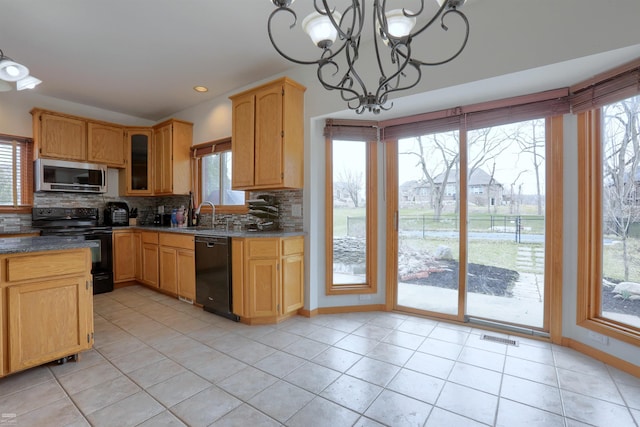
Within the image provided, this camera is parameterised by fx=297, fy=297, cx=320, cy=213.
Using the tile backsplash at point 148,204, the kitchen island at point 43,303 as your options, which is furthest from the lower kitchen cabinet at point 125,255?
the kitchen island at point 43,303

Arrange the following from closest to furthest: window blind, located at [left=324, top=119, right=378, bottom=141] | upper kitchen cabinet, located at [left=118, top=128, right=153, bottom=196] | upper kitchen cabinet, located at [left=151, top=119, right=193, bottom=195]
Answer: window blind, located at [left=324, top=119, right=378, bottom=141] < upper kitchen cabinet, located at [left=151, top=119, right=193, bottom=195] < upper kitchen cabinet, located at [left=118, top=128, right=153, bottom=196]

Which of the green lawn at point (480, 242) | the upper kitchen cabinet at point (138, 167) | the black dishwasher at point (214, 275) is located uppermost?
the upper kitchen cabinet at point (138, 167)

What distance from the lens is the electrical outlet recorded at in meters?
2.18

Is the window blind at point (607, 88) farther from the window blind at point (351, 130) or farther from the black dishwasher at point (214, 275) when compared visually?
the black dishwasher at point (214, 275)

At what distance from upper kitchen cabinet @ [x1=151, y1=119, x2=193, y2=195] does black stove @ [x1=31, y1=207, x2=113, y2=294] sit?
98 centimetres

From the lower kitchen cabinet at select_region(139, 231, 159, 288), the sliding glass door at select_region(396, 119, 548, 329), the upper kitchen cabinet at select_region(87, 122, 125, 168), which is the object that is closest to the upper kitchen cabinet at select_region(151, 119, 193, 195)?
the upper kitchen cabinet at select_region(87, 122, 125, 168)

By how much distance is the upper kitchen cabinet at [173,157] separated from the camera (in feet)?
14.2

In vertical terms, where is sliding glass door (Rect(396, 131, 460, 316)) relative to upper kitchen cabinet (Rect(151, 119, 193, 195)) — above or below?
below

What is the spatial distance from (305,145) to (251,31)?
3.75ft

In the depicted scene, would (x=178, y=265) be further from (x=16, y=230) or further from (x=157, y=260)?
(x=16, y=230)

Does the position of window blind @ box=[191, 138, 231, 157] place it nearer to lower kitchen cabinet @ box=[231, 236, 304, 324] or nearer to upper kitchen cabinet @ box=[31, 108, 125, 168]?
upper kitchen cabinet @ box=[31, 108, 125, 168]

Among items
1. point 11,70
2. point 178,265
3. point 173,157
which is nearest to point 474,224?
point 178,265

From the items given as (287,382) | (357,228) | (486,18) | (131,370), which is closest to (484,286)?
(357,228)

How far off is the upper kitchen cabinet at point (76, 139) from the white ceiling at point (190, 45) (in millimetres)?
415
